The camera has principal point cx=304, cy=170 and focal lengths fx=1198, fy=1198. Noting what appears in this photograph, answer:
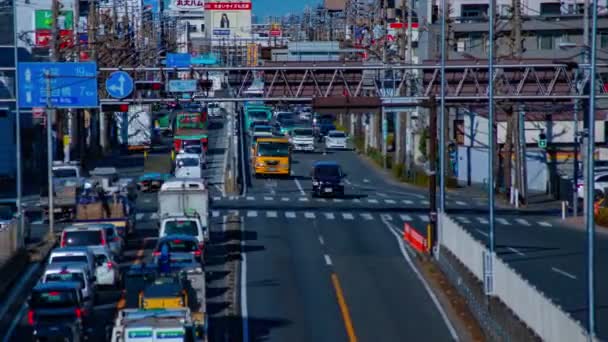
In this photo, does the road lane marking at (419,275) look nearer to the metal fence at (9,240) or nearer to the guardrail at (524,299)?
the guardrail at (524,299)

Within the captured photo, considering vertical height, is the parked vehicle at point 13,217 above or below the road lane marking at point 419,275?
above

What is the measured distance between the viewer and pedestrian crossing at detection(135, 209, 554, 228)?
165ft

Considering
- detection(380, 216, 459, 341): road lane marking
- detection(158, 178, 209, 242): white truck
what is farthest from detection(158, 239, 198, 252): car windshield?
detection(380, 216, 459, 341): road lane marking

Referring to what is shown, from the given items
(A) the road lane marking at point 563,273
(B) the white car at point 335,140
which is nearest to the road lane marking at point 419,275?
(A) the road lane marking at point 563,273

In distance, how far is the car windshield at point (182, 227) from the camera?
37.8 meters

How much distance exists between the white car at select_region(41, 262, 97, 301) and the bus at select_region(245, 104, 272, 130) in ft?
228

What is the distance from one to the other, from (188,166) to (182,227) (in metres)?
26.7

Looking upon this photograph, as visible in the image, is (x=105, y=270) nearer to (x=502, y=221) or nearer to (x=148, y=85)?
(x=148, y=85)

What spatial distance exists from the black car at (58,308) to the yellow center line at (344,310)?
5663 mm

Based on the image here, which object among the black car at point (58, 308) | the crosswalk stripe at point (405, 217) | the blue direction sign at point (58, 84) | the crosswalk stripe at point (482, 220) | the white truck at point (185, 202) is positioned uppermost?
the blue direction sign at point (58, 84)

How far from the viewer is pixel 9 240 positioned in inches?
1390

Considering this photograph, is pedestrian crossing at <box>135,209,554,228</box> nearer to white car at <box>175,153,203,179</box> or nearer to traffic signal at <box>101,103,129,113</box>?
traffic signal at <box>101,103,129,113</box>

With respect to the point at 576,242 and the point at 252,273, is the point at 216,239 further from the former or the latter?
the point at 576,242

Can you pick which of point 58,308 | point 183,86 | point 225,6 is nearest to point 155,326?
point 58,308
